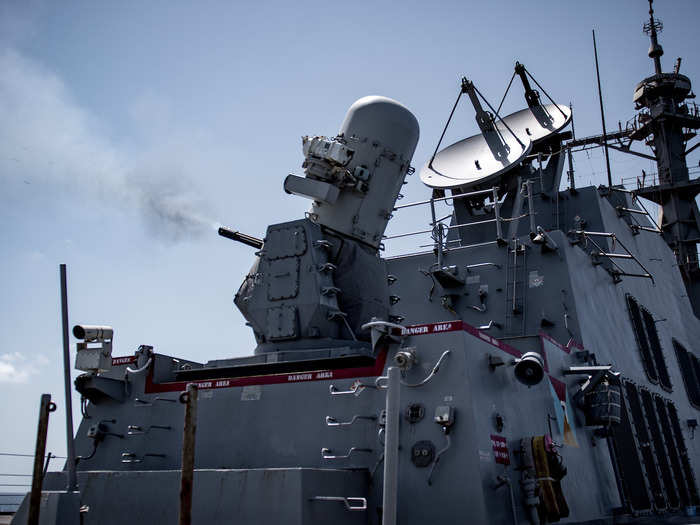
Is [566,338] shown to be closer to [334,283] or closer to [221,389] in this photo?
[334,283]

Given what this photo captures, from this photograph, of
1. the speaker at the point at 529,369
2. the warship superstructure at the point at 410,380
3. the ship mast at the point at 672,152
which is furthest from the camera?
the ship mast at the point at 672,152

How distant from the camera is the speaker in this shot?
7.48 metres

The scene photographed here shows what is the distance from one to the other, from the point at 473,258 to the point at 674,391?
628 cm

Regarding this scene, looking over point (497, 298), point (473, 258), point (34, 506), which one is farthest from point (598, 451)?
point (34, 506)

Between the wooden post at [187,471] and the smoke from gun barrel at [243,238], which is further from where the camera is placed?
the smoke from gun barrel at [243,238]

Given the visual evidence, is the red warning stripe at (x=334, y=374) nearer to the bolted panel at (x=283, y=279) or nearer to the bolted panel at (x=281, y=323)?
the bolted panel at (x=281, y=323)

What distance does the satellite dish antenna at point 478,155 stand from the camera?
14.6 metres

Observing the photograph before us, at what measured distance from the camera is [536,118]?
51.1 feet

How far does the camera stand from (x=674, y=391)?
15.6 meters

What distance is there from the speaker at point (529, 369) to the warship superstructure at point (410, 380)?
21 millimetres

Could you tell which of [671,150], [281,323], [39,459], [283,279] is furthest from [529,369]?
[671,150]

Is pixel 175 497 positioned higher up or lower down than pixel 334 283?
lower down

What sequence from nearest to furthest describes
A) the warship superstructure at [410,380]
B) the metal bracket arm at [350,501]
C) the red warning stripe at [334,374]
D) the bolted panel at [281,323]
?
the metal bracket arm at [350,501]
the warship superstructure at [410,380]
the red warning stripe at [334,374]
the bolted panel at [281,323]

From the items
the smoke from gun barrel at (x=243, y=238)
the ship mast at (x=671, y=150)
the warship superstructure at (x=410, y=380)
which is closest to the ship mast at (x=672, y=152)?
the ship mast at (x=671, y=150)
